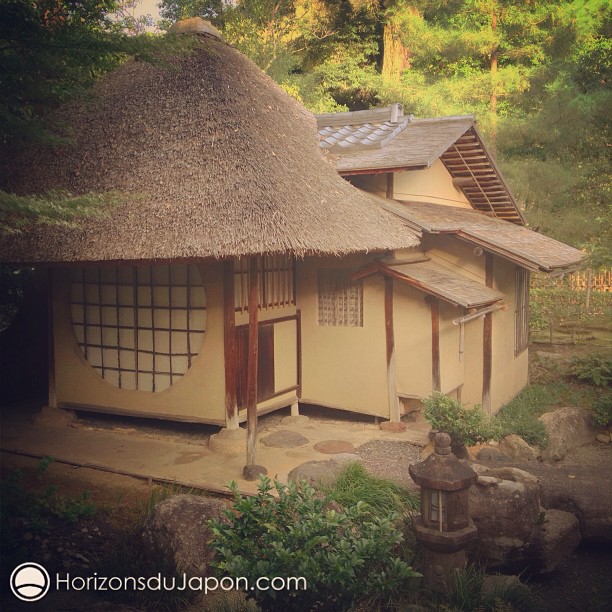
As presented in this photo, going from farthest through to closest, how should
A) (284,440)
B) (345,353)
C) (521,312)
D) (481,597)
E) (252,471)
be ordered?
(521,312) → (345,353) → (284,440) → (252,471) → (481,597)

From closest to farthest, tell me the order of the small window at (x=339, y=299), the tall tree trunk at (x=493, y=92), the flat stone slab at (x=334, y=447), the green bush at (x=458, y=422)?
the green bush at (x=458, y=422)
the flat stone slab at (x=334, y=447)
the small window at (x=339, y=299)
the tall tree trunk at (x=493, y=92)

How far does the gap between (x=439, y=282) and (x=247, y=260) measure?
286cm

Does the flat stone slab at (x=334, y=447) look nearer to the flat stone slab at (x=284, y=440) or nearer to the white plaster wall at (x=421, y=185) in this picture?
the flat stone slab at (x=284, y=440)

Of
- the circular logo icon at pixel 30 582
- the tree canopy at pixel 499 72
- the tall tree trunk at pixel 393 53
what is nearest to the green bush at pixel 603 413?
the tree canopy at pixel 499 72

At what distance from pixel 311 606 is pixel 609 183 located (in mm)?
16192

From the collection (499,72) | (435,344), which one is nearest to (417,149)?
(435,344)

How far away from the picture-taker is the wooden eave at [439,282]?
349 inches

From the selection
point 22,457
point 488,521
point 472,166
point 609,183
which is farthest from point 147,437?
point 609,183

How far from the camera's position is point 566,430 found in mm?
9758

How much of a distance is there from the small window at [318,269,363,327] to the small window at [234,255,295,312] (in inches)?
20.0

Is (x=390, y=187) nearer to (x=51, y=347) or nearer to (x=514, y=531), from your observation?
(x=51, y=347)

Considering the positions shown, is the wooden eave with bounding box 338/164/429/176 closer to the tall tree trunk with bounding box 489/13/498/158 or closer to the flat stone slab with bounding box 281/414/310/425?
the flat stone slab with bounding box 281/414/310/425

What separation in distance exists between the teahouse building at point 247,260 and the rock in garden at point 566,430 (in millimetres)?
1121

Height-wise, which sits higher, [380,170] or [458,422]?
[380,170]
